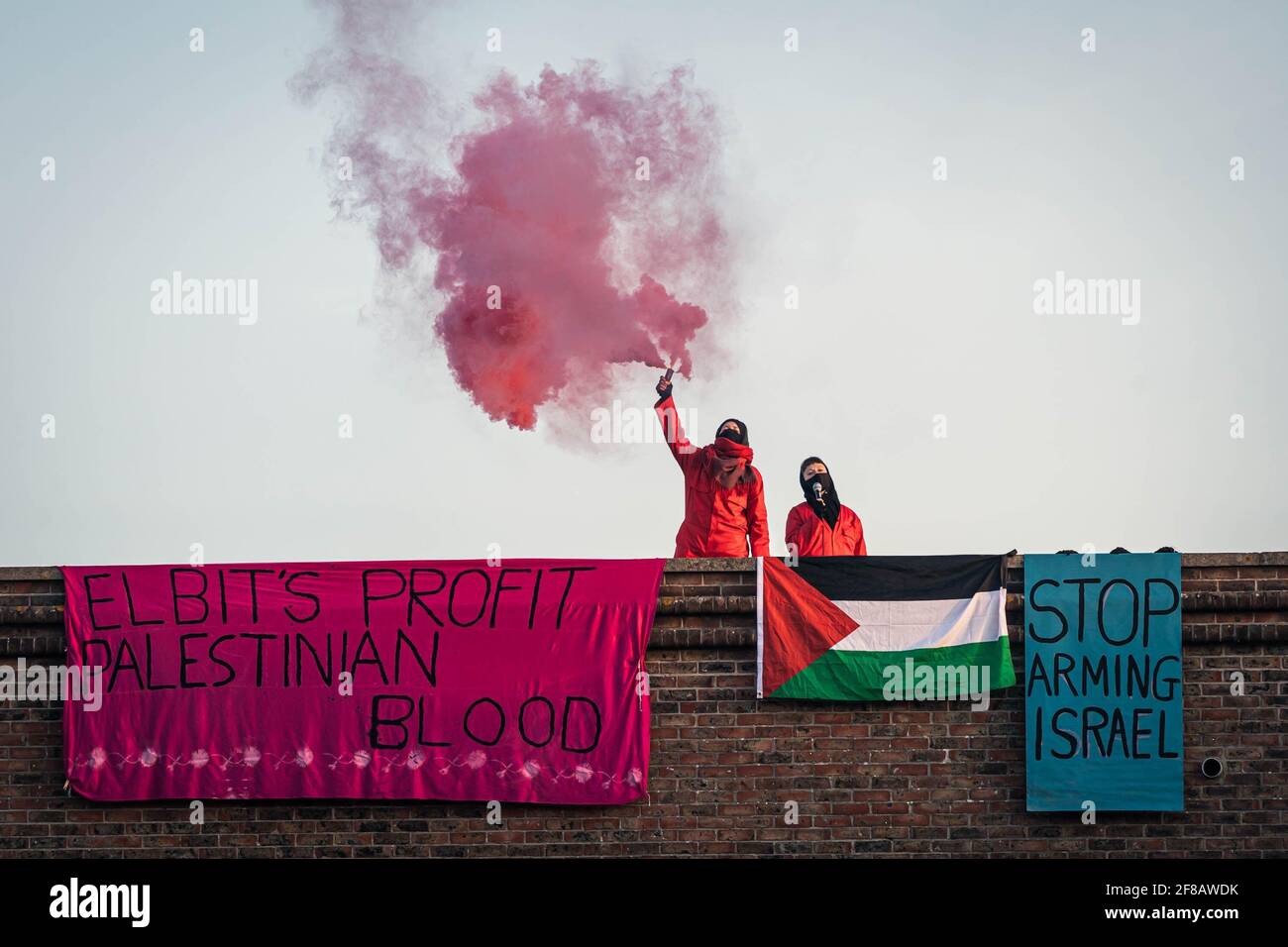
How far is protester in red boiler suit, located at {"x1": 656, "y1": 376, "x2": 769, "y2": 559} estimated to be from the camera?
1246 centimetres

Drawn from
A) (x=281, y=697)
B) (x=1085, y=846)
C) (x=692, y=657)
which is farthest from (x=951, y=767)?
(x=281, y=697)

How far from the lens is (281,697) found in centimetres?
1138

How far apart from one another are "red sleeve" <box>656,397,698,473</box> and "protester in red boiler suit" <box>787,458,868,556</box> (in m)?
0.92

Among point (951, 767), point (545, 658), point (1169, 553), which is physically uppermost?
point (1169, 553)

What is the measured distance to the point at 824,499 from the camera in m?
12.6

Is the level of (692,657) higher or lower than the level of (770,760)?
higher

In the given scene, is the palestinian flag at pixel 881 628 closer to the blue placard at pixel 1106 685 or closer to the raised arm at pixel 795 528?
the blue placard at pixel 1106 685

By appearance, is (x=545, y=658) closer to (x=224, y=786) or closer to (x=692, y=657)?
(x=692, y=657)

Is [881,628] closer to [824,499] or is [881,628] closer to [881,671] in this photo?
[881,671]

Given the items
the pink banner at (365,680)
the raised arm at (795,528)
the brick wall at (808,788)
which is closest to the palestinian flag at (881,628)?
the brick wall at (808,788)

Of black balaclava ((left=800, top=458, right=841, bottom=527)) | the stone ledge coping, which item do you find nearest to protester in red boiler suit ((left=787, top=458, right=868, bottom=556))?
black balaclava ((left=800, top=458, right=841, bottom=527))

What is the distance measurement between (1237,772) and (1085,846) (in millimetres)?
1185

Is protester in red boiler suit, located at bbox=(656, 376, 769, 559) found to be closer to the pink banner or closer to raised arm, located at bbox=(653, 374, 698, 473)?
raised arm, located at bbox=(653, 374, 698, 473)
